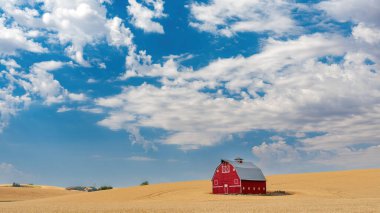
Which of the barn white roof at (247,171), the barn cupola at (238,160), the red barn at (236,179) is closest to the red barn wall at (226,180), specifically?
the red barn at (236,179)

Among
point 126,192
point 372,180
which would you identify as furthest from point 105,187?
point 372,180

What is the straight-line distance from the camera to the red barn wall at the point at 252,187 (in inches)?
2861

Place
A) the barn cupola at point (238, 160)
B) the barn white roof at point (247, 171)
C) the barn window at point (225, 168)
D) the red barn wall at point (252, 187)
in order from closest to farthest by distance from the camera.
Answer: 1. the red barn wall at point (252, 187)
2. the barn white roof at point (247, 171)
3. the barn window at point (225, 168)
4. the barn cupola at point (238, 160)

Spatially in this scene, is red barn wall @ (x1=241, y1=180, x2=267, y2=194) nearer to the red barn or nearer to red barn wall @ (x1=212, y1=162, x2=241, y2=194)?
the red barn

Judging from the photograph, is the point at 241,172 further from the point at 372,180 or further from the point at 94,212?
the point at 94,212

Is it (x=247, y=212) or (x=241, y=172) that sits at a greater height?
(x=241, y=172)

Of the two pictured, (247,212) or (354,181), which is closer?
(247,212)

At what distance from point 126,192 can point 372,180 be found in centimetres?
4187

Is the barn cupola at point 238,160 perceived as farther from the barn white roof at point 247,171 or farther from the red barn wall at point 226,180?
the red barn wall at point 226,180

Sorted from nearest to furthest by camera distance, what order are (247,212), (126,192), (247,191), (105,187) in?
(247,212)
(247,191)
(126,192)
(105,187)

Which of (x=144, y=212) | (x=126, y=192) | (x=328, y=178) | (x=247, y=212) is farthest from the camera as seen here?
(x=328, y=178)

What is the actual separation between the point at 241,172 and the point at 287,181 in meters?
20.0

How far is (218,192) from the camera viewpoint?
243 ft

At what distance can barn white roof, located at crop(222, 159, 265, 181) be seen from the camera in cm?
7371
